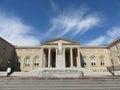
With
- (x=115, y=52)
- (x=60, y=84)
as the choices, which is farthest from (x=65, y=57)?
(x=60, y=84)

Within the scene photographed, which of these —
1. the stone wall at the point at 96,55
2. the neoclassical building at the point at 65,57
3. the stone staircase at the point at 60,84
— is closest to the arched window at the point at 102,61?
the neoclassical building at the point at 65,57

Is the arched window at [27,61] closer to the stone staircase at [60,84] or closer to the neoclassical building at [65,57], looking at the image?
the neoclassical building at [65,57]

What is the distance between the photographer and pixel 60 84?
41.2 feet

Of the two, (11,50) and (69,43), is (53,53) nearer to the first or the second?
(69,43)

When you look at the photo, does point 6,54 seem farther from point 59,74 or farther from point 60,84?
point 60,84

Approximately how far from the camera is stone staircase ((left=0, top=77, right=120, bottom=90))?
11648mm

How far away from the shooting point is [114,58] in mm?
36688

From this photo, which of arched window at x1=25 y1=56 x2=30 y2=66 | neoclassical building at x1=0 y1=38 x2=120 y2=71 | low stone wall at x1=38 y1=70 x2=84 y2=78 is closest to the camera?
low stone wall at x1=38 y1=70 x2=84 y2=78

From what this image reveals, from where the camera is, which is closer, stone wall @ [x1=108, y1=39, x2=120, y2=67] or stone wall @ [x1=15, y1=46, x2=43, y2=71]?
stone wall @ [x1=108, y1=39, x2=120, y2=67]

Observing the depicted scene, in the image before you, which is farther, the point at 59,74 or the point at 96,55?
the point at 96,55

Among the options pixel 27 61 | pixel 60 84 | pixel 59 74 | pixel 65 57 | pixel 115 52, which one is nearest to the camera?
pixel 60 84

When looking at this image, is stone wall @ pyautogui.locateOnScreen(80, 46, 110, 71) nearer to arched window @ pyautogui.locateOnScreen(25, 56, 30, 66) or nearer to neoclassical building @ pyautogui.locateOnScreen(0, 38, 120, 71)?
neoclassical building @ pyautogui.locateOnScreen(0, 38, 120, 71)

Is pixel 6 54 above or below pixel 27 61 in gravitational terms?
above

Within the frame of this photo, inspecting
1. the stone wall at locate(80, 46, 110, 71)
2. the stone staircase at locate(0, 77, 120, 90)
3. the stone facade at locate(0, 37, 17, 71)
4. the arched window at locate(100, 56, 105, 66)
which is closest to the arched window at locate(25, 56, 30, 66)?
the stone facade at locate(0, 37, 17, 71)
